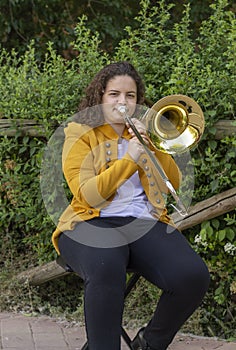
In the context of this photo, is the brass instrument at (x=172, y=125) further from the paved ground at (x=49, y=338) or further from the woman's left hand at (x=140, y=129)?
the paved ground at (x=49, y=338)

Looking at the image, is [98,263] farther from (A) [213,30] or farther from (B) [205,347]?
(A) [213,30]

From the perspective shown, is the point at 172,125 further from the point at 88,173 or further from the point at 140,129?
the point at 88,173

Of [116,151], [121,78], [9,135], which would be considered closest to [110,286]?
[116,151]

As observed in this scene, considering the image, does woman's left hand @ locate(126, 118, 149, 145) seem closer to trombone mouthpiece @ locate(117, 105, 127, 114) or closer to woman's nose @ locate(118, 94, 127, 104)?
trombone mouthpiece @ locate(117, 105, 127, 114)

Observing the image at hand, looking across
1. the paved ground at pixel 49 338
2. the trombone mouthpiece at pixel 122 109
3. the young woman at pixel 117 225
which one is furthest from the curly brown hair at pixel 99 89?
the paved ground at pixel 49 338

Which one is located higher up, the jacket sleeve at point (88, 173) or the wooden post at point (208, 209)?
the jacket sleeve at point (88, 173)

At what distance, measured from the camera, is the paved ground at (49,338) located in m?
4.40

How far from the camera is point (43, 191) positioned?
495 cm

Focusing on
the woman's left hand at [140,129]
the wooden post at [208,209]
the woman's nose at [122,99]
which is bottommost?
the wooden post at [208,209]

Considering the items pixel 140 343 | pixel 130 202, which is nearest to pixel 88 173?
pixel 130 202

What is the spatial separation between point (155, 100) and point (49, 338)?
1.51 m

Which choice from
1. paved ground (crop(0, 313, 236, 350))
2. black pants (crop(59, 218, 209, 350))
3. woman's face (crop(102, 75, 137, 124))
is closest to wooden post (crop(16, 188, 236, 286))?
paved ground (crop(0, 313, 236, 350))

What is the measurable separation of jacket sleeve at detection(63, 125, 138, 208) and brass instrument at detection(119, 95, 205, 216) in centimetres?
15

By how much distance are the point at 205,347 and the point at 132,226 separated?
111 cm
